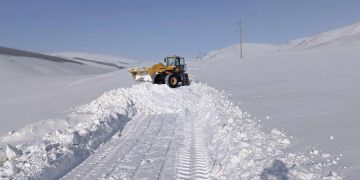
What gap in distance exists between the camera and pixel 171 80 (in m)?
23.2

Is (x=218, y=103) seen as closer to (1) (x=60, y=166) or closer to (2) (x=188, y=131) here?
(2) (x=188, y=131)

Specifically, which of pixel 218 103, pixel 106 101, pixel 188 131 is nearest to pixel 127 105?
pixel 106 101

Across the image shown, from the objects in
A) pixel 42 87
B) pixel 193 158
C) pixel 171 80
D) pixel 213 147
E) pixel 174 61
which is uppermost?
pixel 174 61

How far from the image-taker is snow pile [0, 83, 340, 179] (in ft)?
24.8

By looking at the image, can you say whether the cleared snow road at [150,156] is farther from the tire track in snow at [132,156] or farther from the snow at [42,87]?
the snow at [42,87]

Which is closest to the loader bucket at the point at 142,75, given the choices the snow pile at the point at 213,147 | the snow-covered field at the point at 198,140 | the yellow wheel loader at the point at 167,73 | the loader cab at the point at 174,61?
the yellow wheel loader at the point at 167,73

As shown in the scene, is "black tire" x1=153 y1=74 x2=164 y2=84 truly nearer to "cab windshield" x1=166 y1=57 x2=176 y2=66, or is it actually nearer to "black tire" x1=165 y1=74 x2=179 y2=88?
"black tire" x1=165 y1=74 x2=179 y2=88

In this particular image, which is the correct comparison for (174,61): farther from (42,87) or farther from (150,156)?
(42,87)

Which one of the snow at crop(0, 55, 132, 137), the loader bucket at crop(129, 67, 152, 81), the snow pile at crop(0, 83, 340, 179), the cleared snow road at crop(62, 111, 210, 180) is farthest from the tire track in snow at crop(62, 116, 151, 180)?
the loader bucket at crop(129, 67, 152, 81)

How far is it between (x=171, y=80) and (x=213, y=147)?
13042mm

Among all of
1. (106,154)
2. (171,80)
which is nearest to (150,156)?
(106,154)

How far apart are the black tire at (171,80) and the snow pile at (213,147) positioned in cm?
554

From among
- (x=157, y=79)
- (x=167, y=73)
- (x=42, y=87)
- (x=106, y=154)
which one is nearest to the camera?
(x=106, y=154)

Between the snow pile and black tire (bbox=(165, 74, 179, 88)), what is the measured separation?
5542mm
